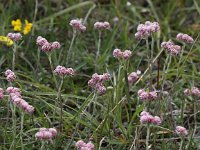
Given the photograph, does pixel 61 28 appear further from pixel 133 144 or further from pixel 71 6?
pixel 133 144

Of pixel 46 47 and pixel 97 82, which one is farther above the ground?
pixel 46 47

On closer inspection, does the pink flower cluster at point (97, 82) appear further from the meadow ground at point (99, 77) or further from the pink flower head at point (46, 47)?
the pink flower head at point (46, 47)

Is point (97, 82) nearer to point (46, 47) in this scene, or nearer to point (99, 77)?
point (99, 77)

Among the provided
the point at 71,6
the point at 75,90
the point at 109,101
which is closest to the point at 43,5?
the point at 71,6

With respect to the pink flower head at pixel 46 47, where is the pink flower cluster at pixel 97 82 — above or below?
below

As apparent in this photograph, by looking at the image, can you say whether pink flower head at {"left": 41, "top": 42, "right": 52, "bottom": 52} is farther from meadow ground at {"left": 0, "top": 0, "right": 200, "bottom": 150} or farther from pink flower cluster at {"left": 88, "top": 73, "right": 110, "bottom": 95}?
pink flower cluster at {"left": 88, "top": 73, "right": 110, "bottom": 95}

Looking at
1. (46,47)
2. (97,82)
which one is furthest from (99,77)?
(46,47)

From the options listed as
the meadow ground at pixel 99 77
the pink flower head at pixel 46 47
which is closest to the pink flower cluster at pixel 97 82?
the meadow ground at pixel 99 77

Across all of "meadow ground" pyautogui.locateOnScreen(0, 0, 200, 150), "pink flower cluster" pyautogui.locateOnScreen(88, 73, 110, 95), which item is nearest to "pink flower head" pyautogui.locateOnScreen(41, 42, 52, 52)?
"meadow ground" pyautogui.locateOnScreen(0, 0, 200, 150)
